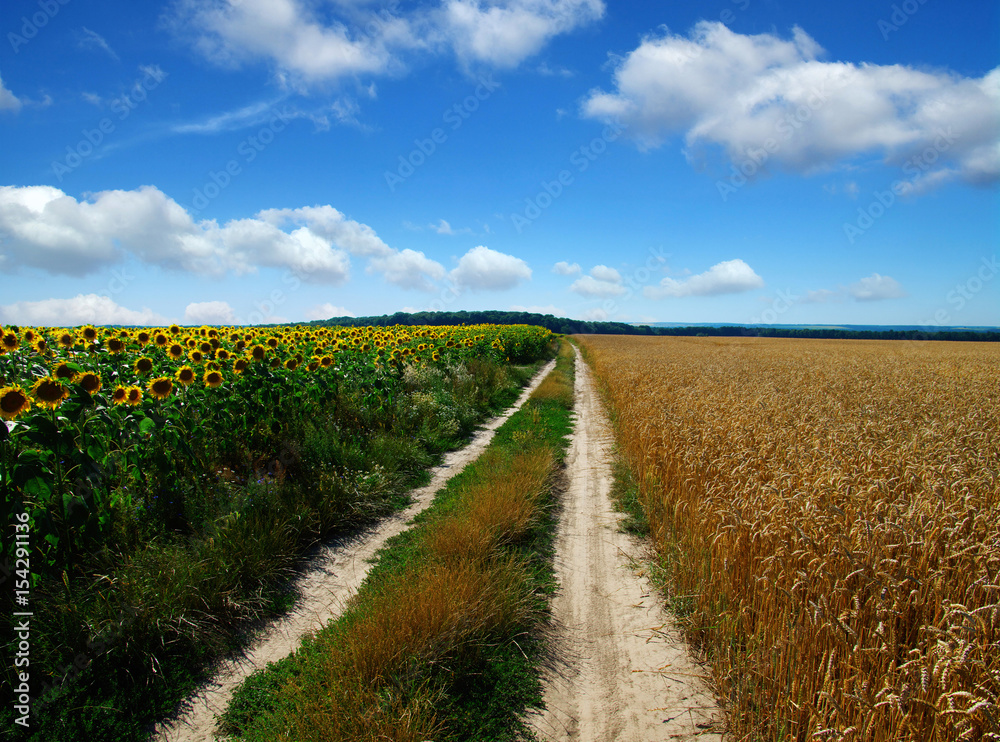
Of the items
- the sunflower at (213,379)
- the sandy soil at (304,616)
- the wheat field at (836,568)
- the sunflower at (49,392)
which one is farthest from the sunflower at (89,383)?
the wheat field at (836,568)

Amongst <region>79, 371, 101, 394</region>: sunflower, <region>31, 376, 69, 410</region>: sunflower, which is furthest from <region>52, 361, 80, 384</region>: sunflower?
<region>31, 376, 69, 410</region>: sunflower

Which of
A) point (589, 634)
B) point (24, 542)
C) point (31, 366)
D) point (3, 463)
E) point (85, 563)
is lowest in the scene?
point (589, 634)

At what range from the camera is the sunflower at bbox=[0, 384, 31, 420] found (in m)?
3.59

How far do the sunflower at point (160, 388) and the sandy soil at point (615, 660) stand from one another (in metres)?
4.49

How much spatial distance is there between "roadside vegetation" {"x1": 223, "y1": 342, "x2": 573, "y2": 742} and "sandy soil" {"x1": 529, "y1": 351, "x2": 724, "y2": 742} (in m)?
0.21

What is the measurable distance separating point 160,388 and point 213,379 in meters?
0.86

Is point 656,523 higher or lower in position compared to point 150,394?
lower

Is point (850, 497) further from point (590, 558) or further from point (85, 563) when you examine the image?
point (85, 563)

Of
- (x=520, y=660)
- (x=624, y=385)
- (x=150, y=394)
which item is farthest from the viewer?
(x=624, y=385)

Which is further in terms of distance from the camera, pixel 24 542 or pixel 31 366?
pixel 31 366

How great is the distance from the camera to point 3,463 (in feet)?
10.8

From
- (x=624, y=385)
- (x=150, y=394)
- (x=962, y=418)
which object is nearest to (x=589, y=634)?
(x=150, y=394)

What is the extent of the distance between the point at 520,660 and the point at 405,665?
35.6 inches

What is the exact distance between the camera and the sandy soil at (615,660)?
3160mm
